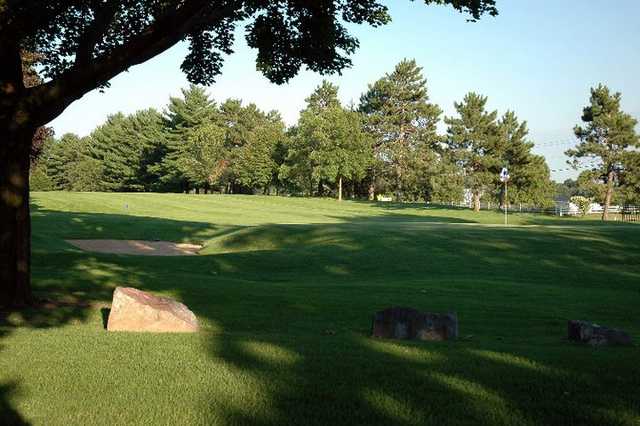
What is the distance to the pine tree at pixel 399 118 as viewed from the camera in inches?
3474

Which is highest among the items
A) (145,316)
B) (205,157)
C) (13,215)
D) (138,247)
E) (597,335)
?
(205,157)

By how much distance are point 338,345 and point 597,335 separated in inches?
142

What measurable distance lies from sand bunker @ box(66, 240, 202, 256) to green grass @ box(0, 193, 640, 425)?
3913mm

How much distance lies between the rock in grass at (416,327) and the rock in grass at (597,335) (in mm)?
1624

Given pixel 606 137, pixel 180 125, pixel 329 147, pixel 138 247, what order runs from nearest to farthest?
pixel 138 247 → pixel 606 137 → pixel 329 147 → pixel 180 125

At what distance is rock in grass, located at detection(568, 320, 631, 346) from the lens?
8.18m

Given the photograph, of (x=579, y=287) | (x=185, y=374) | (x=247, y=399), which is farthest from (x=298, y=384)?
(x=579, y=287)

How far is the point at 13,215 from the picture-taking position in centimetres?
1025

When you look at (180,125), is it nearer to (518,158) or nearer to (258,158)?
(258,158)

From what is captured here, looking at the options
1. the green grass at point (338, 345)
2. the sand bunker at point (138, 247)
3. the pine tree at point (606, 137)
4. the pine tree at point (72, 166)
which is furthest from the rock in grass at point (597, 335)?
the pine tree at point (72, 166)

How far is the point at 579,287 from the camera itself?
16281 mm

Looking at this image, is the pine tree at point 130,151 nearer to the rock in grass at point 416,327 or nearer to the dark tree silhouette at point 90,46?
the dark tree silhouette at point 90,46

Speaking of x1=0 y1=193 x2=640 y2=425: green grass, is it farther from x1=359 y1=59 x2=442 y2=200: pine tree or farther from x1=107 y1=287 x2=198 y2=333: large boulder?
x1=359 y1=59 x2=442 y2=200: pine tree

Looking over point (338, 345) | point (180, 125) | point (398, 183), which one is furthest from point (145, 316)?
point (180, 125)
